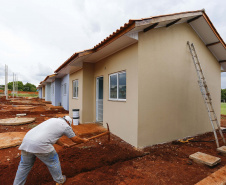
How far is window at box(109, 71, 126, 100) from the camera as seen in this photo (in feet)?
17.8

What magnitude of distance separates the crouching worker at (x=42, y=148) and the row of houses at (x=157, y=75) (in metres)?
2.68

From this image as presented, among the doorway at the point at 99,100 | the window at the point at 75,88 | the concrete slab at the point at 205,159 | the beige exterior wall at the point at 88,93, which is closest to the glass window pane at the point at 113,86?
the doorway at the point at 99,100

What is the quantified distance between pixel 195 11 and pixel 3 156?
8.09 metres

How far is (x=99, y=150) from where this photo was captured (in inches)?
168

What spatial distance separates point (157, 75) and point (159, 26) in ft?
5.88

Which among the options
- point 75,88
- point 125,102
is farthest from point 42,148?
point 75,88

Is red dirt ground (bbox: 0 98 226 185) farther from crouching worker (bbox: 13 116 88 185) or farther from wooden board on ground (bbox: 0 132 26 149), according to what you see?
crouching worker (bbox: 13 116 88 185)

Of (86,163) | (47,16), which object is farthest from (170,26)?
(47,16)

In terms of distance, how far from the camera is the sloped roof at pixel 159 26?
402cm

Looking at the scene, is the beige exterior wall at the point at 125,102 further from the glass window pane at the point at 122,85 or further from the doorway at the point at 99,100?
the doorway at the point at 99,100

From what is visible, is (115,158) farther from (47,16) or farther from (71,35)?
(71,35)

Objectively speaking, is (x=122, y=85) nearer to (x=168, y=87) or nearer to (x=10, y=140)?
(x=168, y=87)

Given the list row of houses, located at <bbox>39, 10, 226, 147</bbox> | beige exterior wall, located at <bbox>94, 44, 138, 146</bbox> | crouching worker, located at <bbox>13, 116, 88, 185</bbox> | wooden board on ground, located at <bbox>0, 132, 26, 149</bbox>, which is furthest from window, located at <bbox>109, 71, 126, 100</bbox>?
wooden board on ground, located at <bbox>0, 132, 26, 149</bbox>

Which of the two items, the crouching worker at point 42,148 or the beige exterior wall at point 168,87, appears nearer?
the crouching worker at point 42,148
